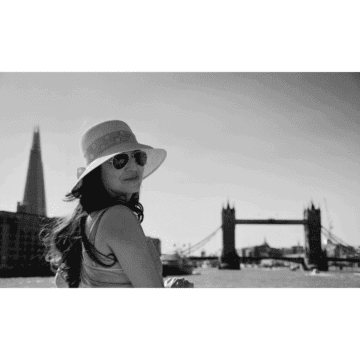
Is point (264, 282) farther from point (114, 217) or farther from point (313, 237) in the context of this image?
point (114, 217)

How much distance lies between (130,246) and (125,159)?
0.28 meters

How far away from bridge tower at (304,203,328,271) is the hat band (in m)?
20.1

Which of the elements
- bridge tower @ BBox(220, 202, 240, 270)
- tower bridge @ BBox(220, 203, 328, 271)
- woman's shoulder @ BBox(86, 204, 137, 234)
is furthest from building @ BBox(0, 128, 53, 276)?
bridge tower @ BBox(220, 202, 240, 270)

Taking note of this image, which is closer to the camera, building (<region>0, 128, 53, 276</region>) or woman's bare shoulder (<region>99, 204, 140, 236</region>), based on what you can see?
woman's bare shoulder (<region>99, 204, 140, 236</region>)

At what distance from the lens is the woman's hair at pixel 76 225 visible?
1.05m

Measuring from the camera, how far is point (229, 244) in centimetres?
2516

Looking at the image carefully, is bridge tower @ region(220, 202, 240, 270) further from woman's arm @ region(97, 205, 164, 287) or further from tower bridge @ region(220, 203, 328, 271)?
woman's arm @ region(97, 205, 164, 287)

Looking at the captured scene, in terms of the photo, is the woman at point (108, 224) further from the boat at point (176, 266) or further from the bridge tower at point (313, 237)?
the bridge tower at point (313, 237)

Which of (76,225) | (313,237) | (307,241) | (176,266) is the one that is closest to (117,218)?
(76,225)

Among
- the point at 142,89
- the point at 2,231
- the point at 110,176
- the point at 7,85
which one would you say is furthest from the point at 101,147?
the point at 2,231

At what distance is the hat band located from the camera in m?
1.07
